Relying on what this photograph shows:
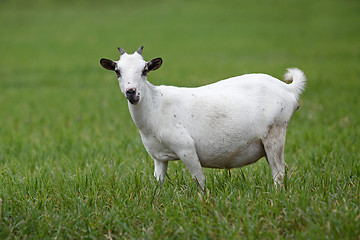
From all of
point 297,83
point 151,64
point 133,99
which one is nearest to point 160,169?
point 133,99

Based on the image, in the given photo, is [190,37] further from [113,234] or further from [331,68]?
[113,234]

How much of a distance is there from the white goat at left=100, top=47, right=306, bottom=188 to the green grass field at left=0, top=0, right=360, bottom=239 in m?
0.31

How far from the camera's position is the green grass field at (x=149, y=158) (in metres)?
3.77

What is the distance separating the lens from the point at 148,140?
4402mm

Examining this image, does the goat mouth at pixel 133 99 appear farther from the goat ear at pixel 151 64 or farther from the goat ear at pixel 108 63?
the goat ear at pixel 108 63

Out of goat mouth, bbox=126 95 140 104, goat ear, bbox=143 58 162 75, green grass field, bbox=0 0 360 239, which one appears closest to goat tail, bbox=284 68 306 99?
green grass field, bbox=0 0 360 239

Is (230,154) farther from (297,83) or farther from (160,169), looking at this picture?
(297,83)

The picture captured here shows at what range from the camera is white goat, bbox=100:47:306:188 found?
14.0 ft

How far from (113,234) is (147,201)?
0.57 metres

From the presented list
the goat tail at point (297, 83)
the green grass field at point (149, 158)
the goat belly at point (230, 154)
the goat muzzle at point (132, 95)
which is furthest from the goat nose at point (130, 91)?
the goat tail at point (297, 83)

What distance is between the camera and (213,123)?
436 cm

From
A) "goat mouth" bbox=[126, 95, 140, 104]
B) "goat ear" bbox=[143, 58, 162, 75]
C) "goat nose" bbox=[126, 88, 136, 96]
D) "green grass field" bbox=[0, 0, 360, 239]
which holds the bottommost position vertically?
"green grass field" bbox=[0, 0, 360, 239]

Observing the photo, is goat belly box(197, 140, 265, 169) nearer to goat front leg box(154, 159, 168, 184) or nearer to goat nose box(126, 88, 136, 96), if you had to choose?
goat front leg box(154, 159, 168, 184)

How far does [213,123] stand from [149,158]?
6.78ft
